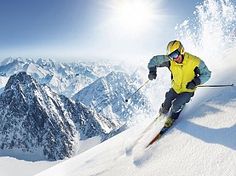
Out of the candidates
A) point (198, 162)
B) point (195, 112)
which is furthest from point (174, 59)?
point (198, 162)

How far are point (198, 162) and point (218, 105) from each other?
213 centimetres

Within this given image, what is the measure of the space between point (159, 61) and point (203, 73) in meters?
1.56

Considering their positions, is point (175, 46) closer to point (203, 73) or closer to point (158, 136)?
point (203, 73)

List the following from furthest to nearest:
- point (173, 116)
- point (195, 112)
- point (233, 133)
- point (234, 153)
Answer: point (173, 116)
point (195, 112)
point (233, 133)
point (234, 153)

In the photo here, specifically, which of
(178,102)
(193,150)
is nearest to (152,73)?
(178,102)

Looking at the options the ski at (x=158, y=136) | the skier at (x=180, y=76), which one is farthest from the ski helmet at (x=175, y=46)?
the ski at (x=158, y=136)

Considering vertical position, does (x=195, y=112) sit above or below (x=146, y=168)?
above

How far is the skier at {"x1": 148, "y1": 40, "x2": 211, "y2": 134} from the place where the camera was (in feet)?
27.8

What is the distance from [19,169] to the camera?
180375mm

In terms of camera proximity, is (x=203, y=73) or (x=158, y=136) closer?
(x=158, y=136)

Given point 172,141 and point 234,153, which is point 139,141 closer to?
point 172,141

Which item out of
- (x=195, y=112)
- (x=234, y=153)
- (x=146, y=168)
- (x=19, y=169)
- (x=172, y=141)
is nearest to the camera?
(x=234, y=153)

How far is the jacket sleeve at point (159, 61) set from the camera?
9.59 metres

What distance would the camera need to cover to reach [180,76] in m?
8.96
